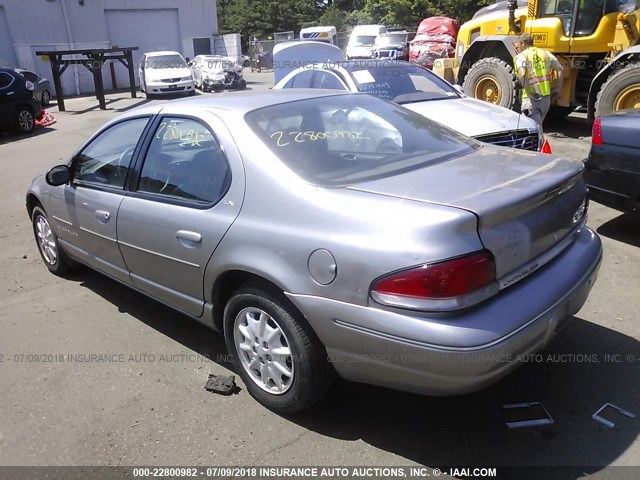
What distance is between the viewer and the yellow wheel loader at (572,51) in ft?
27.0

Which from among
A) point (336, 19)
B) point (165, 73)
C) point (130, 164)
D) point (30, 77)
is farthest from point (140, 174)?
point (336, 19)

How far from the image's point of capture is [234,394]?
3.08m

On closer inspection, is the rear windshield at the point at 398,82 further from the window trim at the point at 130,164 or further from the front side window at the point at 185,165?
the front side window at the point at 185,165

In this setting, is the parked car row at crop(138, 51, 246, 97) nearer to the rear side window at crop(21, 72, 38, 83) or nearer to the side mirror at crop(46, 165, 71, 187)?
the rear side window at crop(21, 72, 38, 83)

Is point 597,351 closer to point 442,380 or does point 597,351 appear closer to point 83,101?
point 442,380

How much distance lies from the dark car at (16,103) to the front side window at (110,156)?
11464 millimetres

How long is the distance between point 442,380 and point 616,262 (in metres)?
3.01

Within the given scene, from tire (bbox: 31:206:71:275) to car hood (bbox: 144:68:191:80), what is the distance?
1713 centimetres

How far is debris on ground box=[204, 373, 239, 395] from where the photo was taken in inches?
121

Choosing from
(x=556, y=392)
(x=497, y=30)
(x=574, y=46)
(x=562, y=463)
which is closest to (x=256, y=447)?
(x=562, y=463)

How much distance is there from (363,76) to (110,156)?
3754 mm

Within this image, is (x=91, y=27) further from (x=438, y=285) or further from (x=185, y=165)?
(x=438, y=285)

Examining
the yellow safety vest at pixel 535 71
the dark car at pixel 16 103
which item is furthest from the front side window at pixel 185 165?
the dark car at pixel 16 103

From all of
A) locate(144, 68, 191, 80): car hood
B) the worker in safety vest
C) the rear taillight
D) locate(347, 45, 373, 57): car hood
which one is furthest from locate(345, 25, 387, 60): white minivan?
the rear taillight
